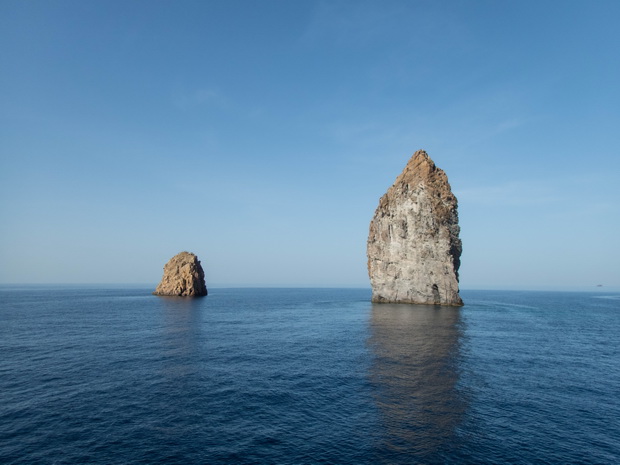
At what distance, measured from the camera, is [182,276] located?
15950 cm

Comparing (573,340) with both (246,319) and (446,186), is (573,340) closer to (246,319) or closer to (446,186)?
(446,186)

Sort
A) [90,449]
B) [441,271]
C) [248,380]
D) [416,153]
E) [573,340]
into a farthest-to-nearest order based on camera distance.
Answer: [416,153] → [441,271] → [573,340] → [248,380] → [90,449]

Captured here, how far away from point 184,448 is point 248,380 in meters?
13.7

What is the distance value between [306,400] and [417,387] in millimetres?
11698

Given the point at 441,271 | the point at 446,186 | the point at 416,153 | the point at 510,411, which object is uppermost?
the point at 416,153

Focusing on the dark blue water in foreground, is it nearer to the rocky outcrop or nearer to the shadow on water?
the shadow on water

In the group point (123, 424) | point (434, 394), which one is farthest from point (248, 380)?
point (434, 394)

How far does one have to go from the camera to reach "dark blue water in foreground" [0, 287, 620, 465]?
2259cm

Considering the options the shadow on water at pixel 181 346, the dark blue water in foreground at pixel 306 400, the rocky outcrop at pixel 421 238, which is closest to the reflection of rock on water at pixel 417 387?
the dark blue water in foreground at pixel 306 400

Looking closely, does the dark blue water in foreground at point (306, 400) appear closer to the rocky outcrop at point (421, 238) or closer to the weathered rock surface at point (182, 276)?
the rocky outcrop at point (421, 238)

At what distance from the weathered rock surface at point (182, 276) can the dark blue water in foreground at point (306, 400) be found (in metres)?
101

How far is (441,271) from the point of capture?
106312 mm

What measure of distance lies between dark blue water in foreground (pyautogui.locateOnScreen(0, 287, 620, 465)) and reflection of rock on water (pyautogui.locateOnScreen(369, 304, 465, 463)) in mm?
159

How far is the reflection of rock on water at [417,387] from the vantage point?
79.8ft
